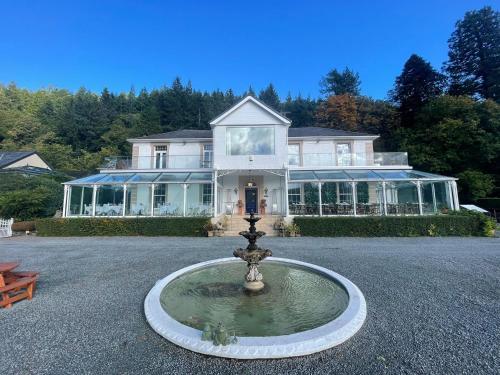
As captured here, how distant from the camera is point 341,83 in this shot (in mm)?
43844

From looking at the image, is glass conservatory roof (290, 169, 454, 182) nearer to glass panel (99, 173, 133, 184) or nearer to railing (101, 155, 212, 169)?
railing (101, 155, 212, 169)

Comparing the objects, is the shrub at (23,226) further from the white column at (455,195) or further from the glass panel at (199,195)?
the white column at (455,195)

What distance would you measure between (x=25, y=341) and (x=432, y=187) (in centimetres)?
2041

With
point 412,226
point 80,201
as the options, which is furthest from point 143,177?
point 412,226

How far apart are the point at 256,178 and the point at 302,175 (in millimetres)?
3616

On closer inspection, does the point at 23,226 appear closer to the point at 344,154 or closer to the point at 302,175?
the point at 302,175

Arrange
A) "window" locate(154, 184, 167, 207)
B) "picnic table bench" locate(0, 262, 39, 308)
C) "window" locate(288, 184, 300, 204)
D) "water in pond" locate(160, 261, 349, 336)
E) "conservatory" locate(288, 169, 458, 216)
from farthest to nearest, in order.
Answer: "window" locate(154, 184, 167, 207) < "window" locate(288, 184, 300, 204) < "conservatory" locate(288, 169, 458, 216) < "picnic table bench" locate(0, 262, 39, 308) < "water in pond" locate(160, 261, 349, 336)

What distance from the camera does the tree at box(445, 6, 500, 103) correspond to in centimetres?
2904

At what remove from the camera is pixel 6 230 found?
13852mm

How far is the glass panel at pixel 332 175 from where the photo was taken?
1556 cm

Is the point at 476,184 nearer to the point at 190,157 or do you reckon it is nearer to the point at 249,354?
the point at 190,157

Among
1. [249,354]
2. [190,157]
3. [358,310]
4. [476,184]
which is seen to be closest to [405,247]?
[358,310]

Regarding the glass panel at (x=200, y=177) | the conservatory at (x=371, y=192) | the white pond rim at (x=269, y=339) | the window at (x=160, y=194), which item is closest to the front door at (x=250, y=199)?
the conservatory at (x=371, y=192)

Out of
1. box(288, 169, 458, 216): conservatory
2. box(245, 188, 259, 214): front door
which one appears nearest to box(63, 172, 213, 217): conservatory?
box(245, 188, 259, 214): front door
